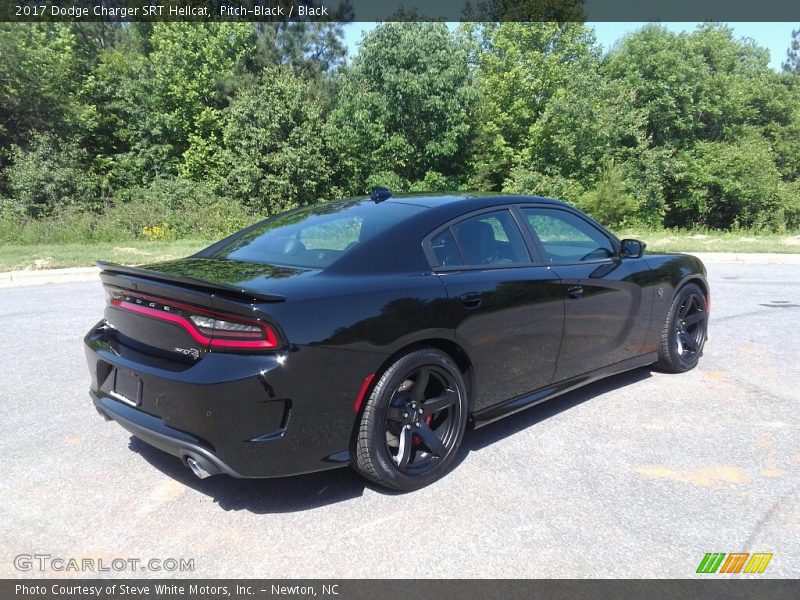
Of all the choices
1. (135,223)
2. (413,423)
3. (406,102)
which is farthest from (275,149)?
(413,423)

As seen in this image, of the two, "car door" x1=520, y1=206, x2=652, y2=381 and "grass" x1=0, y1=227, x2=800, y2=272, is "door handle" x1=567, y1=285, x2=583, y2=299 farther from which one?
"grass" x1=0, y1=227, x2=800, y2=272

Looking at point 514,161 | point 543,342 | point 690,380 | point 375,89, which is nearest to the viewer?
point 543,342

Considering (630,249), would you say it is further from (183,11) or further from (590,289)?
(183,11)

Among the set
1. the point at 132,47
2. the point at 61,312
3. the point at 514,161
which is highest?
the point at 132,47

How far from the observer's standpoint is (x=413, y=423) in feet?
10.4

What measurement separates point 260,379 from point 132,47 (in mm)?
41541

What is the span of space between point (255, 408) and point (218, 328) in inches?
15.1

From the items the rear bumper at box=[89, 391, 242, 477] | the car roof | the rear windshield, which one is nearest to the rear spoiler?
the rear windshield

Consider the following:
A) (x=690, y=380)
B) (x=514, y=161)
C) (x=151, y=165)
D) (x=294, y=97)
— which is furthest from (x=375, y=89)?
(x=690, y=380)

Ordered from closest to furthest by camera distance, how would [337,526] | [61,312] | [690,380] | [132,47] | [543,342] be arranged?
1. [337,526]
2. [543,342]
3. [690,380]
4. [61,312]
5. [132,47]

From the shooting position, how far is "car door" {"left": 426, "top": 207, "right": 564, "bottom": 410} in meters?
3.39

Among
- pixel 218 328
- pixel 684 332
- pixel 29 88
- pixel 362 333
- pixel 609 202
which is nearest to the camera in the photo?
pixel 218 328

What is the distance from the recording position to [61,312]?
7984 mm
